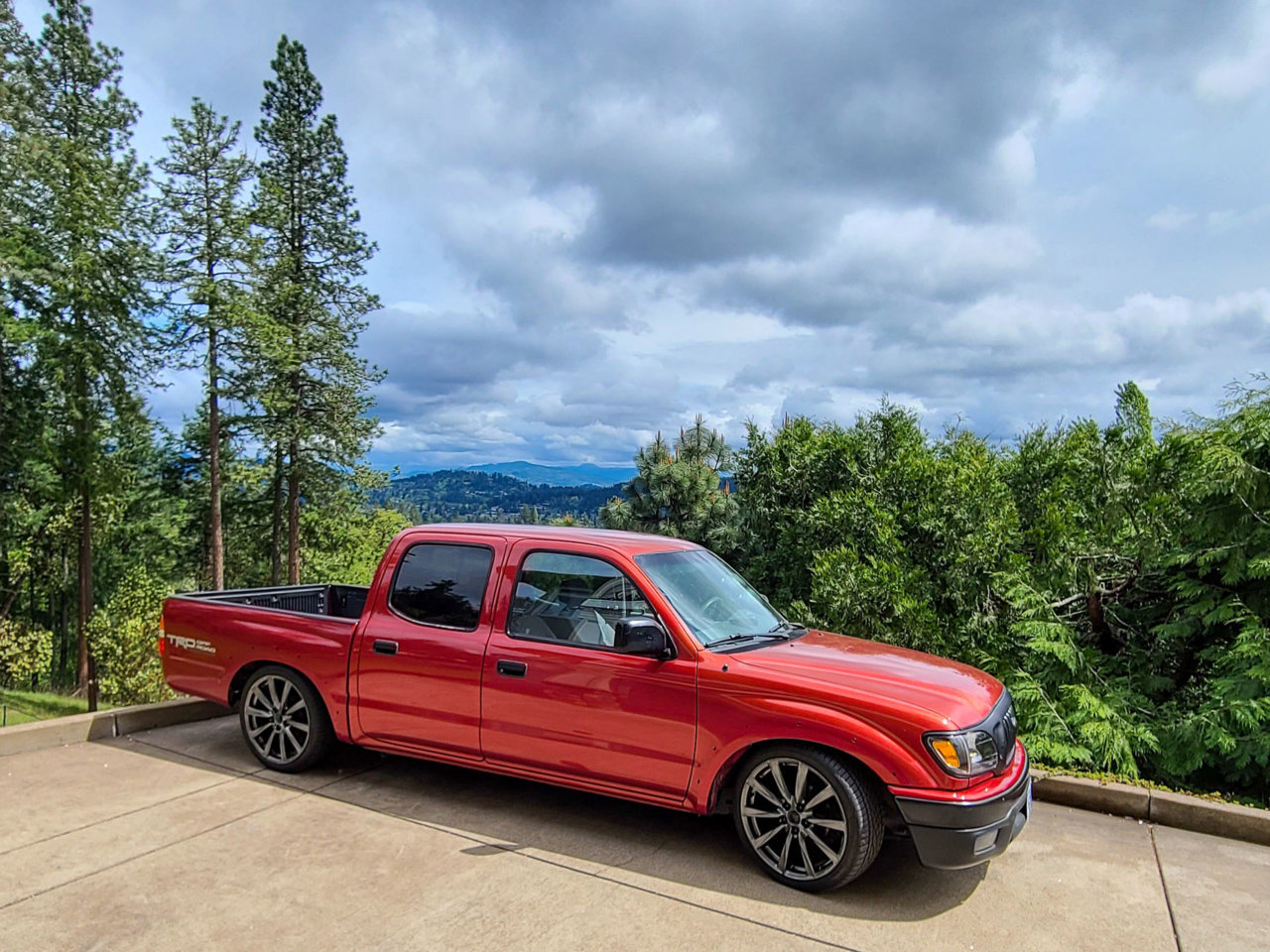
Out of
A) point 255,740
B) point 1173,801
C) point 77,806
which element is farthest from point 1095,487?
point 77,806

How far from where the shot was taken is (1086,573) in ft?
27.8

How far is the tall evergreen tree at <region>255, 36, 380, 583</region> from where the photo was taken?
2891 centimetres

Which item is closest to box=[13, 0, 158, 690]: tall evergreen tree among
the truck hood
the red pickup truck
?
the red pickup truck

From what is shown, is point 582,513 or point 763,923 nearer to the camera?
point 763,923

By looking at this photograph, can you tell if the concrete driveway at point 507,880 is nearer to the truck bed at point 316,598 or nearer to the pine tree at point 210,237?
the truck bed at point 316,598

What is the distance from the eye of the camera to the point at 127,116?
27203mm

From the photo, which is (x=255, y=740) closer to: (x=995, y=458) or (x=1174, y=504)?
(x=1174, y=504)

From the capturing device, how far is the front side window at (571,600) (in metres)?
4.62

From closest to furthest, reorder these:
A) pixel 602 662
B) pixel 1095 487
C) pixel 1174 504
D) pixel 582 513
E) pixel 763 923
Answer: pixel 763 923, pixel 602 662, pixel 1174 504, pixel 1095 487, pixel 582 513

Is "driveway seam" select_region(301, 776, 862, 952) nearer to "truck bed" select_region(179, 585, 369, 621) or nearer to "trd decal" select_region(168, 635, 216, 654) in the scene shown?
"trd decal" select_region(168, 635, 216, 654)

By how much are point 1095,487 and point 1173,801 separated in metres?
4.60

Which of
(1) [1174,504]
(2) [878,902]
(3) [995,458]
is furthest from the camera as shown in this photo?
(3) [995,458]

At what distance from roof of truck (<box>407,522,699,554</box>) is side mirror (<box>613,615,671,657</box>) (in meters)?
0.59

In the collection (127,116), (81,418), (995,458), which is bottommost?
(995,458)
